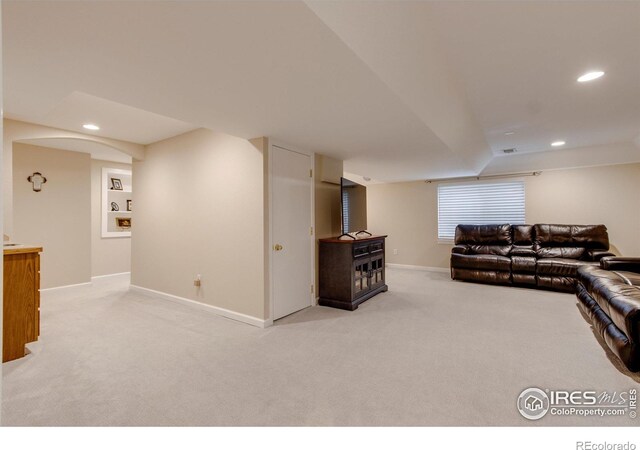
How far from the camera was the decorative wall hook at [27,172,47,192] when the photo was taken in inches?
177

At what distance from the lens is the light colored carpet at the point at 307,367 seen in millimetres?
1790

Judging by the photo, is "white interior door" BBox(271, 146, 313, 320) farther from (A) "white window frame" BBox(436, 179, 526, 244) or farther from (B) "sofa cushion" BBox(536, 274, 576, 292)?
(A) "white window frame" BBox(436, 179, 526, 244)

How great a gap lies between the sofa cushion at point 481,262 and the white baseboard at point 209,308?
3.68m

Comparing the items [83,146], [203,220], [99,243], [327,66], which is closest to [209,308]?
[203,220]

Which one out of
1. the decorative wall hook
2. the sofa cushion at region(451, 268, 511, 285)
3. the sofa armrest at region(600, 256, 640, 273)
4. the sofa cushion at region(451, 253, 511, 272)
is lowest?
the sofa cushion at region(451, 268, 511, 285)

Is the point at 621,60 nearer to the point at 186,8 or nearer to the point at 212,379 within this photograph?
the point at 186,8

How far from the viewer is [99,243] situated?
229 inches

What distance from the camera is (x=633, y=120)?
146 inches

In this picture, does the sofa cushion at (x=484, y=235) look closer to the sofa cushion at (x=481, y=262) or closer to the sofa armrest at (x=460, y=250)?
the sofa armrest at (x=460, y=250)

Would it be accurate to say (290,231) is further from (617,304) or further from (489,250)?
(489,250)

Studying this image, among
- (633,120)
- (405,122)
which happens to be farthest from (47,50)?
(633,120)

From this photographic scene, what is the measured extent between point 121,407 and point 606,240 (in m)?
6.52

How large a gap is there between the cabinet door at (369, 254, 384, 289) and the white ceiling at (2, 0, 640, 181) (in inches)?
66.9

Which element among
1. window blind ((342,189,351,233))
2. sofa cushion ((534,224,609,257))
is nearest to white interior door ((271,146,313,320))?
window blind ((342,189,351,233))
